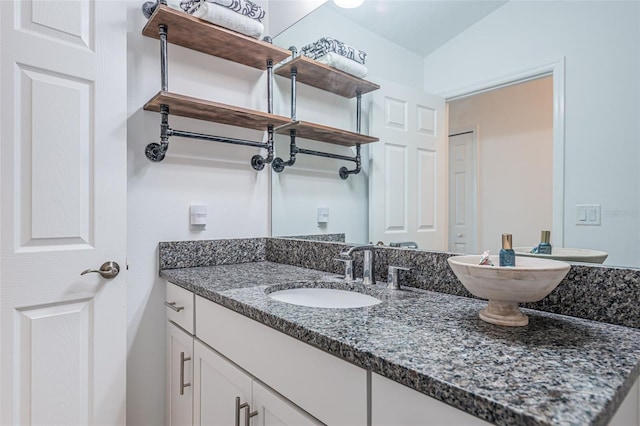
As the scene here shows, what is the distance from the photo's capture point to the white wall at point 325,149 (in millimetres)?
1495

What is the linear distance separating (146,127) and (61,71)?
0.34m

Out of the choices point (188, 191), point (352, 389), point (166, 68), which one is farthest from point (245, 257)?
point (352, 389)

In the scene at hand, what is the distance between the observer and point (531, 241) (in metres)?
0.91

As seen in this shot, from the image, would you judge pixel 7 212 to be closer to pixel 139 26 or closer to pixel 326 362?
pixel 139 26

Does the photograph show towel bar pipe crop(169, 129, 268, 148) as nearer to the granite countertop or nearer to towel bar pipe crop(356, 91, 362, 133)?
towel bar pipe crop(356, 91, 362, 133)

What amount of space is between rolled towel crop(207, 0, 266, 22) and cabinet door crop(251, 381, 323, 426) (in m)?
1.39

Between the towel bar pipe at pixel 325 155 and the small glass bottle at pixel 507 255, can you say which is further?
the towel bar pipe at pixel 325 155

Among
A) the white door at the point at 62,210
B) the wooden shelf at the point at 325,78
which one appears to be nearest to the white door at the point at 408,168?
the wooden shelf at the point at 325,78

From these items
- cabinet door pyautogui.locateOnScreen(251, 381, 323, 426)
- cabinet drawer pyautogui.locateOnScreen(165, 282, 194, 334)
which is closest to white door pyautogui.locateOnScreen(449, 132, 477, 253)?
cabinet door pyautogui.locateOnScreen(251, 381, 323, 426)

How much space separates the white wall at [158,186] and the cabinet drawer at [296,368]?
0.55 metres

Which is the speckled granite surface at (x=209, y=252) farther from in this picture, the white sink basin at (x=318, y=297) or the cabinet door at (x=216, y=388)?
the white sink basin at (x=318, y=297)

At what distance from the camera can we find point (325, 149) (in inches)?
68.0

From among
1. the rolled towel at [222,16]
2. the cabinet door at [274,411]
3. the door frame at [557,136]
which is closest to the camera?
the cabinet door at [274,411]

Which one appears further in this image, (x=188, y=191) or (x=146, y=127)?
(x=188, y=191)
